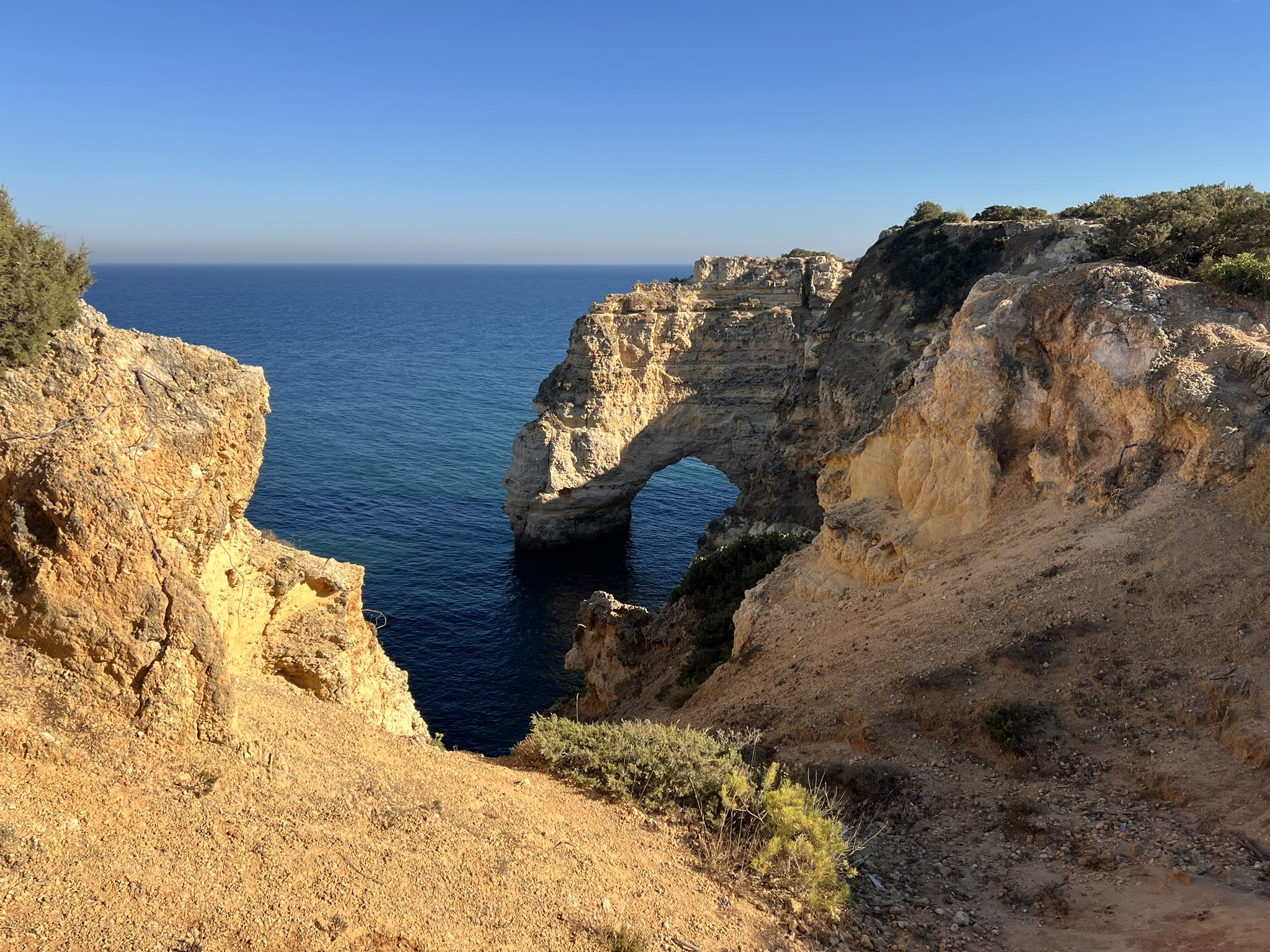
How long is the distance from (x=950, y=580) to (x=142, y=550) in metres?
13.1

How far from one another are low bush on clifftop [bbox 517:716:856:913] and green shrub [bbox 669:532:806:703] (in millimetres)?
9281

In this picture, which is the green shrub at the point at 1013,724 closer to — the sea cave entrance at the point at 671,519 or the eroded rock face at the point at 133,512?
the eroded rock face at the point at 133,512

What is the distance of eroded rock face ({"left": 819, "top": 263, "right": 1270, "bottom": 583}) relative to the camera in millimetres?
14023

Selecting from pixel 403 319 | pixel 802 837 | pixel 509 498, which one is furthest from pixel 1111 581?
pixel 403 319

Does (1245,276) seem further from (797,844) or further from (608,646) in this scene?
(608,646)

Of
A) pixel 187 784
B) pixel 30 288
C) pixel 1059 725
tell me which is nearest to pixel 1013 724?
pixel 1059 725

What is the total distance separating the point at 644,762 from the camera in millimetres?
9930

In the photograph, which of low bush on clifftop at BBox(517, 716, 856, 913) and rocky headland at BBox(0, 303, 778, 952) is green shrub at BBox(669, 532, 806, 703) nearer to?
low bush on clifftop at BBox(517, 716, 856, 913)

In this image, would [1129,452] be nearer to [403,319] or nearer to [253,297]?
[403,319]

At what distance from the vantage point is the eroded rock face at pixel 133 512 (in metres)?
7.76

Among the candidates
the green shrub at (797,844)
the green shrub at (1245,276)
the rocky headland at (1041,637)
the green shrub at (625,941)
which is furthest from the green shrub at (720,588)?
the green shrub at (625,941)

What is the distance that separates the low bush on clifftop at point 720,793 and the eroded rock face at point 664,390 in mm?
29260

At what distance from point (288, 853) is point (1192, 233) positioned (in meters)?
23.1

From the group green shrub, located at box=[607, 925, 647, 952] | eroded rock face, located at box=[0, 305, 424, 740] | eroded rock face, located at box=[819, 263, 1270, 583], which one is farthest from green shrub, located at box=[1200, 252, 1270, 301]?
eroded rock face, located at box=[0, 305, 424, 740]
